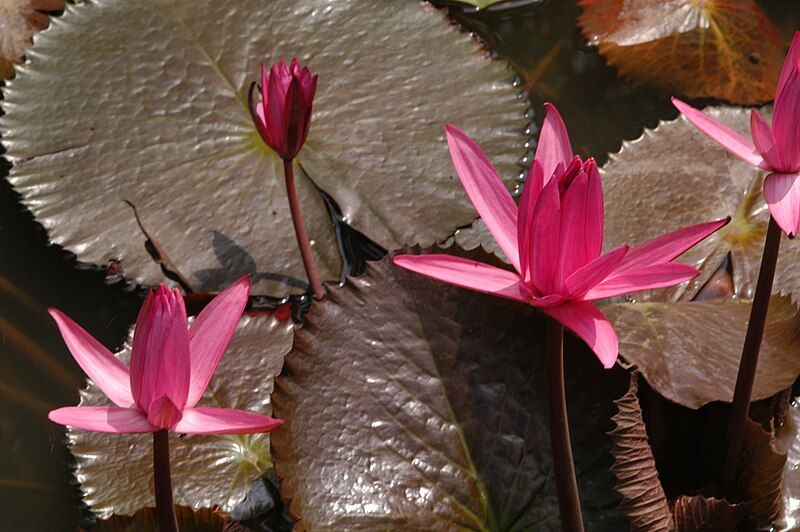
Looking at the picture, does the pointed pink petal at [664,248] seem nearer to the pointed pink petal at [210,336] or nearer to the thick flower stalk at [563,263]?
the thick flower stalk at [563,263]

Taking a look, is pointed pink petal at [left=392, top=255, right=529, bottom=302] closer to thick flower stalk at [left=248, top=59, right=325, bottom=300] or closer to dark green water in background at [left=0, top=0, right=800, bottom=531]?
thick flower stalk at [left=248, top=59, right=325, bottom=300]

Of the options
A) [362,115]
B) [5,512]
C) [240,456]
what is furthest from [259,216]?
[5,512]

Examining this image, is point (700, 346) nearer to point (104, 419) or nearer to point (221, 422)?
point (221, 422)

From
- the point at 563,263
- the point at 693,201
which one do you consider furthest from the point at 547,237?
the point at 693,201

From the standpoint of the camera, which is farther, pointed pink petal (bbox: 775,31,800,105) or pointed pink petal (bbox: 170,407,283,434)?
pointed pink petal (bbox: 775,31,800,105)

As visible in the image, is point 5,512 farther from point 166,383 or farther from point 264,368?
point 166,383

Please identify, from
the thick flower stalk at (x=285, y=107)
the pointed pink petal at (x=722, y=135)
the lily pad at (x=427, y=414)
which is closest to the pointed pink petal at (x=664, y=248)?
the pointed pink petal at (x=722, y=135)

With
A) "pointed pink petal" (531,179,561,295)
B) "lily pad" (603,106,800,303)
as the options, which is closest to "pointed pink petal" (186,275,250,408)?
"pointed pink petal" (531,179,561,295)
